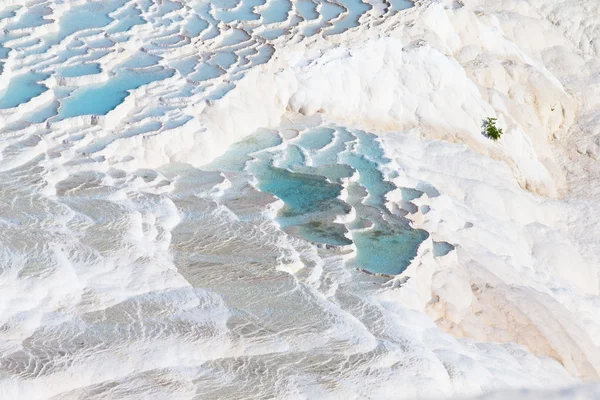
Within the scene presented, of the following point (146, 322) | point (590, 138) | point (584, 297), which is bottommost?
point (590, 138)

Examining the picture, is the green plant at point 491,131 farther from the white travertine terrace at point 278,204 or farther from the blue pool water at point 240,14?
the blue pool water at point 240,14

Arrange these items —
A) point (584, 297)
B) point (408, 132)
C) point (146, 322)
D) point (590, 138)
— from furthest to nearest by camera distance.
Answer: point (590, 138), point (408, 132), point (584, 297), point (146, 322)

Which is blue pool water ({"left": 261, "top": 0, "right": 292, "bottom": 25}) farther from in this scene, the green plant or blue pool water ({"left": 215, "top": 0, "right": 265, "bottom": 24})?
the green plant

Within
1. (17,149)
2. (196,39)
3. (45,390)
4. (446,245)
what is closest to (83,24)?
(196,39)

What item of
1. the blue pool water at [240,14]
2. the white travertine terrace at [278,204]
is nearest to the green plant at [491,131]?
the white travertine terrace at [278,204]

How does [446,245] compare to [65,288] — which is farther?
[446,245]

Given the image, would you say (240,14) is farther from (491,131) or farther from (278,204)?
(278,204)

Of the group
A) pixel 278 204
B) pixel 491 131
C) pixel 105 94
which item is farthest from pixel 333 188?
pixel 491 131

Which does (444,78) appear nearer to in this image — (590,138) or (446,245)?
(590,138)
